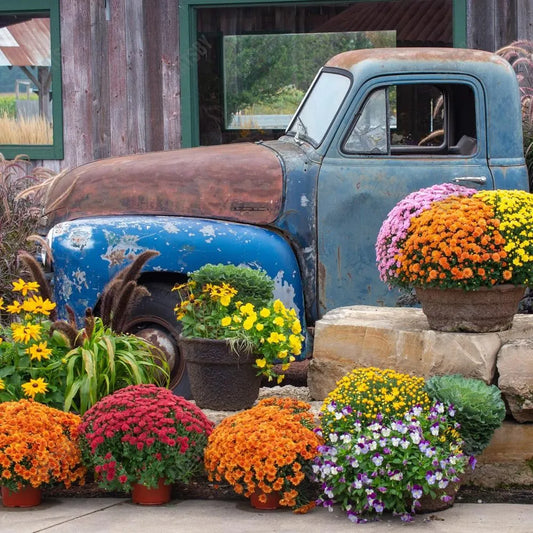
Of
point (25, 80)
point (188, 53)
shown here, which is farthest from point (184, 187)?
point (25, 80)

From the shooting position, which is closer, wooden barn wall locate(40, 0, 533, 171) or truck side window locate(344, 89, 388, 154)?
truck side window locate(344, 89, 388, 154)

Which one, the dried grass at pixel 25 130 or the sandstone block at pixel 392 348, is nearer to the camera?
the sandstone block at pixel 392 348

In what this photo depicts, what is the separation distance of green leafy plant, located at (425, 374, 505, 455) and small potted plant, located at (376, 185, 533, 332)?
429 millimetres

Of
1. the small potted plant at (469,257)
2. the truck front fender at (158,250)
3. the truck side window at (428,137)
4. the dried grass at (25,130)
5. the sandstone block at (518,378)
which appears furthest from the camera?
the dried grass at (25,130)

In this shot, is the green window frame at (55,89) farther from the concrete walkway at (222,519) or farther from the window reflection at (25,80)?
the concrete walkway at (222,519)

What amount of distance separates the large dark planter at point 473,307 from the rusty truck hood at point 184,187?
4.28ft

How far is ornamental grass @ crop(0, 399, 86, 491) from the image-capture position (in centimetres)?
499

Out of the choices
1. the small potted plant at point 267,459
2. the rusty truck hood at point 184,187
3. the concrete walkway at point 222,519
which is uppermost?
the rusty truck hood at point 184,187

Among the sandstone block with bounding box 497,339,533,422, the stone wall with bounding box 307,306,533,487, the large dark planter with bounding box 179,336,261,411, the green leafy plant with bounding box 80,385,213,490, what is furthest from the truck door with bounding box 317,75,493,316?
the green leafy plant with bounding box 80,385,213,490

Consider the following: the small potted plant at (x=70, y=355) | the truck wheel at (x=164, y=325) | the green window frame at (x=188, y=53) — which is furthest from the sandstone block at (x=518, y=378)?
the green window frame at (x=188, y=53)

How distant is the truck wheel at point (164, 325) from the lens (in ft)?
20.9

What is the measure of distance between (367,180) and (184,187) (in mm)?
1070

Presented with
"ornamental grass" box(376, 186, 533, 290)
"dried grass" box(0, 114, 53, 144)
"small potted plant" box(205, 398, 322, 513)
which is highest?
"dried grass" box(0, 114, 53, 144)

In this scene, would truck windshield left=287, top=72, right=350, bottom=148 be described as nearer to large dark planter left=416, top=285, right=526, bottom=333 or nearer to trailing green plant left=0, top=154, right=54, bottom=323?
large dark planter left=416, top=285, right=526, bottom=333
